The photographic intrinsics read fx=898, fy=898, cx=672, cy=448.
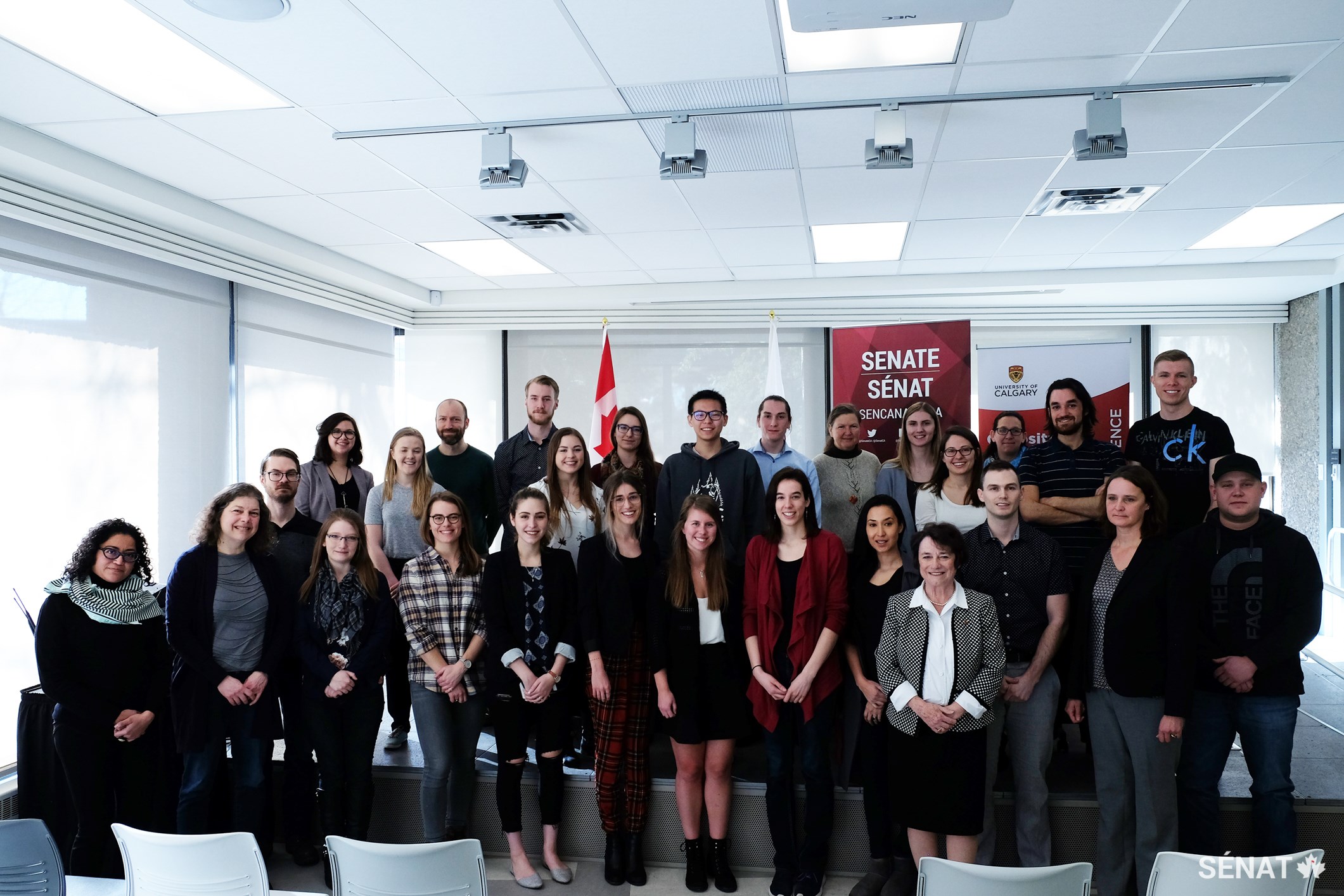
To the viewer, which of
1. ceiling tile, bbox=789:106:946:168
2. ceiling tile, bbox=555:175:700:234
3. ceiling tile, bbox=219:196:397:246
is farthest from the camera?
ceiling tile, bbox=219:196:397:246

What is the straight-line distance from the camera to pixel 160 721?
10.6ft

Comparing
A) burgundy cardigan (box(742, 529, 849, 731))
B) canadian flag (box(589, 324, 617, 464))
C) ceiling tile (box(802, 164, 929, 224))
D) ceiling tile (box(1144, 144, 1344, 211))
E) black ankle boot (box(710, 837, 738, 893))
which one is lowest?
black ankle boot (box(710, 837, 738, 893))

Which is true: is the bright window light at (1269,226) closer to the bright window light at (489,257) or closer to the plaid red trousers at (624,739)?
the plaid red trousers at (624,739)

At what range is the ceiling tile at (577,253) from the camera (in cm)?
571

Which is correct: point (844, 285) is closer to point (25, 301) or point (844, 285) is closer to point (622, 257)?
point (622, 257)

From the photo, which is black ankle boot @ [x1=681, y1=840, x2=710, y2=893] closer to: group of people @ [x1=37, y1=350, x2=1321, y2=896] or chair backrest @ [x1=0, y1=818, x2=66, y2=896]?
group of people @ [x1=37, y1=350, x2=1321, y2=896]

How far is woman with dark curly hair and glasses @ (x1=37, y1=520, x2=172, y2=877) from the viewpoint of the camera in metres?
2.99

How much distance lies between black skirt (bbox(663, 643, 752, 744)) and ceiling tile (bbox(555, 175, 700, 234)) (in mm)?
2358

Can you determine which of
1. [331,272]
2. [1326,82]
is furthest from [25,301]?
[1326,82]

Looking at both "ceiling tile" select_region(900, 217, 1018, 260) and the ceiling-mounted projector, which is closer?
the ceiling-mounted projector

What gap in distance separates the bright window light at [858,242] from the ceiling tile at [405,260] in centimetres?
259

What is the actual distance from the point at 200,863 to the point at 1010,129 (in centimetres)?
373

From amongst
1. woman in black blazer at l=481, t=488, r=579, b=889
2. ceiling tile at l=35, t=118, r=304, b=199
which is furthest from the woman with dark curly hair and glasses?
ceiling tile at l=35, t=118, r=304, b=199

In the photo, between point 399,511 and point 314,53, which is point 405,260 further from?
point 314,53
